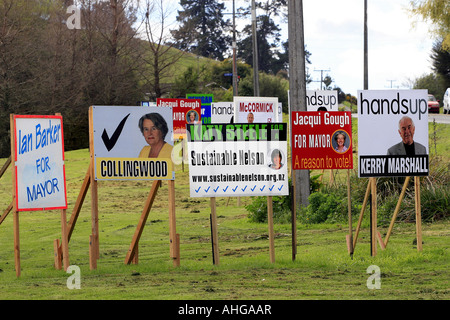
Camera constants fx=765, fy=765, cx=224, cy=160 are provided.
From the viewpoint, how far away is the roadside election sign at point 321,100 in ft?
82.1

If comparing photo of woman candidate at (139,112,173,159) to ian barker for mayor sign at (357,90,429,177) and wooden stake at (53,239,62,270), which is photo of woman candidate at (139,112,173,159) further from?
ian barker for mayor sign at (357,90,429,177)

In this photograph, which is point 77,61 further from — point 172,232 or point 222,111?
point 172,232

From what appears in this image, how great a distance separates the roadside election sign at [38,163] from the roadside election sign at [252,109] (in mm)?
9474

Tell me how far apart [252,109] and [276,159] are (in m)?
9.02

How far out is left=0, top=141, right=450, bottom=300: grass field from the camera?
852cm

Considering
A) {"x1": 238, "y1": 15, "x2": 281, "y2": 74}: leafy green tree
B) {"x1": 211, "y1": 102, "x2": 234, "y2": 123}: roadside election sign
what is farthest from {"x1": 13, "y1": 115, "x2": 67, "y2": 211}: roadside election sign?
{"x1": 238, "y1": 15, "x2": 281, "y2": 74}: leafy green tree

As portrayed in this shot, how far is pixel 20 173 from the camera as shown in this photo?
1034 centimetres

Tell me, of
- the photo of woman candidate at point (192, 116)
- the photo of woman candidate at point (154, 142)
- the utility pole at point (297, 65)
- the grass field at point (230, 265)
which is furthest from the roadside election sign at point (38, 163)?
the photo of woman candidate at point (192, 116)

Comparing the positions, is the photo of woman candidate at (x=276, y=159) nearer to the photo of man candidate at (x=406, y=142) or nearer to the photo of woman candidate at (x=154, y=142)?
the photo of woman candidate at (x=154, y=142)

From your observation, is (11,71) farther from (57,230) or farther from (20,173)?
(20,173)

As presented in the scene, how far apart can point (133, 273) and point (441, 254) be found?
14.5 ft

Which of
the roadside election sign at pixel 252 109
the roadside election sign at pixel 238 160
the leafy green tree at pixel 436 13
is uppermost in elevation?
the leafy green tree at pixel 436 13

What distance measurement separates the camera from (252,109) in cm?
1978

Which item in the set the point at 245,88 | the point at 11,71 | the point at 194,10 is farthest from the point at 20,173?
the point at 194,10
